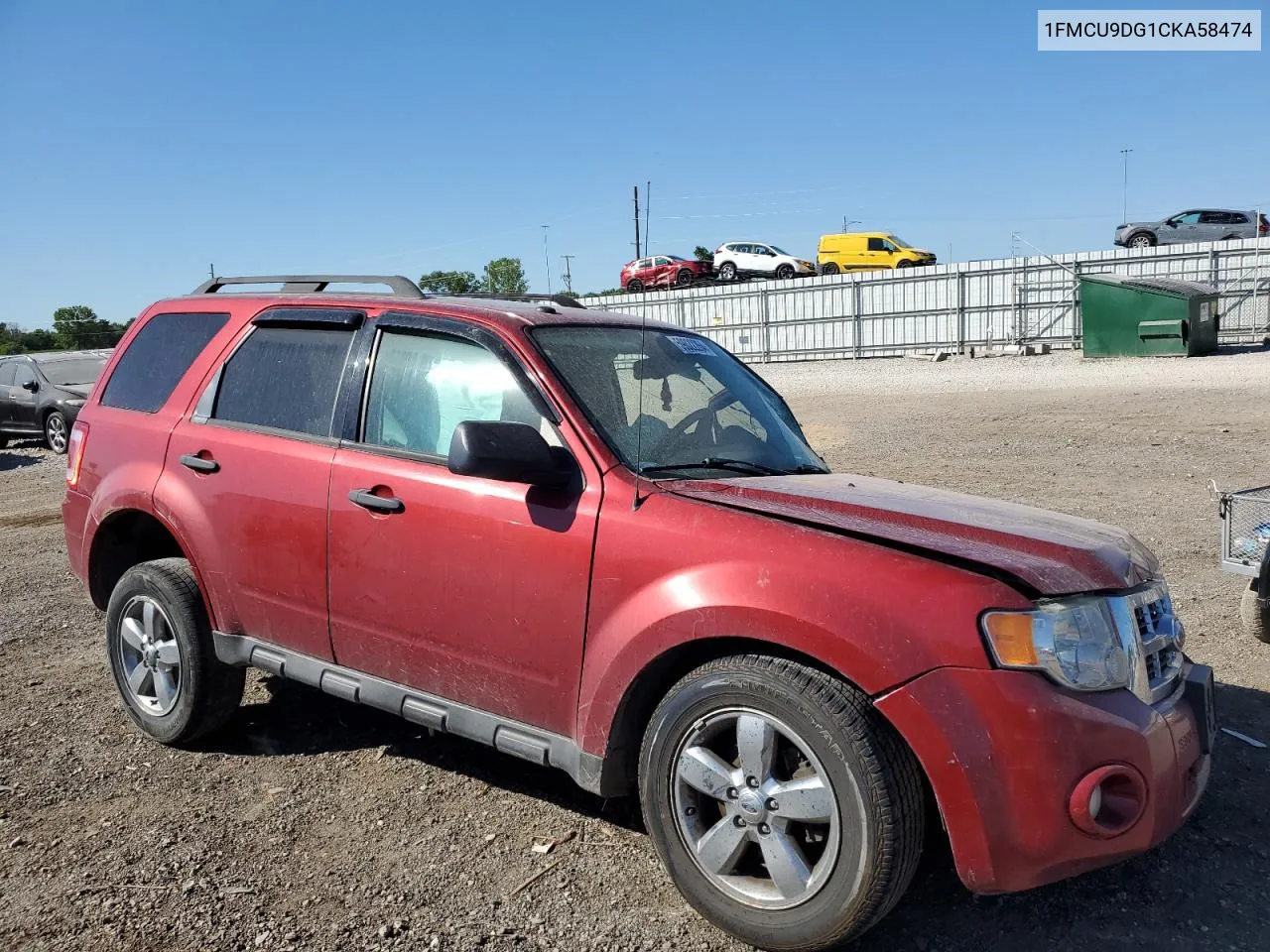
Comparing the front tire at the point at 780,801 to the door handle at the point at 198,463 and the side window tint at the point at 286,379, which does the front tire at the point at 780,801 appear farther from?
the door handle at the point at 198,463

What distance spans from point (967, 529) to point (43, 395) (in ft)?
56.8

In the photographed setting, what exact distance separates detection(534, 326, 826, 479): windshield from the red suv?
16 mm

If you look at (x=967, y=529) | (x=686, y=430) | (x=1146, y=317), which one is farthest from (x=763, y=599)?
(x=1146, y=317)

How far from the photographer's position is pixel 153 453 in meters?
4.36

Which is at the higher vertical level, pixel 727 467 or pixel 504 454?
pixel 504 454

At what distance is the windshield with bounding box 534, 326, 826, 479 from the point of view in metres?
3.44

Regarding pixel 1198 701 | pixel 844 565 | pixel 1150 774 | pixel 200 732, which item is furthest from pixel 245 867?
pixel 1198 701

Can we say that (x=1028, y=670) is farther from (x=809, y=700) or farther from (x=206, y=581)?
(x=206, y=581)

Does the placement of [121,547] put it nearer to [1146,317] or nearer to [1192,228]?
[1146,317]

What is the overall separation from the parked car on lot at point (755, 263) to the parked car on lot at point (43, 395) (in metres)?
27.0

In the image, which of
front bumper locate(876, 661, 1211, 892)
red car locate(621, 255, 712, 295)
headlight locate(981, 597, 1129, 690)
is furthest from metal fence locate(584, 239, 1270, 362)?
front bumper locate(876, 661, 1211, 892)

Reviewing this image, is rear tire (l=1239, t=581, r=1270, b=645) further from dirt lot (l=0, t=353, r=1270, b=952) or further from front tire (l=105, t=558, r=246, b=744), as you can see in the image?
front tire (l=105, t=558, r=246, b=744)

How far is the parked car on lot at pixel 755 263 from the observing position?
1548 inches

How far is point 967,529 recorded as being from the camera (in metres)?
2.96
